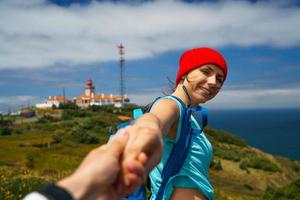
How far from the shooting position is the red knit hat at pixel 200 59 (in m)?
2.56

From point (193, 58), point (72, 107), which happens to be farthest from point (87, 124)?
point (193, 58)

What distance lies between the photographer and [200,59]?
8.42 feet

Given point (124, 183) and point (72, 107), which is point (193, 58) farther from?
point (72, 107)

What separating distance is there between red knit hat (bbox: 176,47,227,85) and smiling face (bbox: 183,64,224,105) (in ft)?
0.10

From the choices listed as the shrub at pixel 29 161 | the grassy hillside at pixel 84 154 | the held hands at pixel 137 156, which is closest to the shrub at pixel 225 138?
the grassy hillside at pixel 84 154

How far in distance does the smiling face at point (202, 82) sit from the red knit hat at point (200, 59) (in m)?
0.03

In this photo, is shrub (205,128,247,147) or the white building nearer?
shrub (205,128,247,147)

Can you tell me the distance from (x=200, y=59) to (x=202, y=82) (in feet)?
0.47

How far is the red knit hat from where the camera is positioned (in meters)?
2.56

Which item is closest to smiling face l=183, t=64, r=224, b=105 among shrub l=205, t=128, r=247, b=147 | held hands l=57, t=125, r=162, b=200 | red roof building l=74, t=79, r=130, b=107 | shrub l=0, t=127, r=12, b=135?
held hands l=57, t=125, r=162, b=200

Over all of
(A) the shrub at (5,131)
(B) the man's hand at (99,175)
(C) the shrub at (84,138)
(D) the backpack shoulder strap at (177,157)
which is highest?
(B) the man's hand at (99,175)

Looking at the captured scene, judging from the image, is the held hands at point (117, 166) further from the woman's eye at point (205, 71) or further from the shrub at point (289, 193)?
the shrub at point (289, 193)

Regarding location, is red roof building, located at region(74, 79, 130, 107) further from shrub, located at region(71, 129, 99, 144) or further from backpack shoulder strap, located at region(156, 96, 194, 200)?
backpack shoulder strap, located at region(156, 96, 194, 200)

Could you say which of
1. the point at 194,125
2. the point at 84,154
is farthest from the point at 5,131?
the point at 194,125
